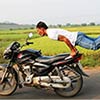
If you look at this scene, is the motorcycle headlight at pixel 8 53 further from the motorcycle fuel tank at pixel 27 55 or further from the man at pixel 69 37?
the man at pixel 69 37

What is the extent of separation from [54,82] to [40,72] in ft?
1.12

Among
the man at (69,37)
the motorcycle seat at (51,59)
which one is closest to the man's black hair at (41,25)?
the man at (69,37)

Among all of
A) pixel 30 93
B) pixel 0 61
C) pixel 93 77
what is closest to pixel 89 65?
pixel 93 77

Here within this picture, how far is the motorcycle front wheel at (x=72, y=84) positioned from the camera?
6.32 meters

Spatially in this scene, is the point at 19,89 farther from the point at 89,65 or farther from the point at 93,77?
the point at 89,65

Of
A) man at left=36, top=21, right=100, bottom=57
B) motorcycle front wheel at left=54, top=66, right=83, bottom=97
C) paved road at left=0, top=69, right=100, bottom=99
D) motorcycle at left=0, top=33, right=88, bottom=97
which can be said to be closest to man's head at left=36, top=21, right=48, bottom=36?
man at left=36, top=21, right=100, bottom=57

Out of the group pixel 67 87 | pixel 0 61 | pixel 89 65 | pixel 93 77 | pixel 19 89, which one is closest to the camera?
pixel 67 87

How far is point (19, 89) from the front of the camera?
701 cm

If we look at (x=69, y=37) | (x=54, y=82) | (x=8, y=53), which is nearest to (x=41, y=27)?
(x=69, y=37)

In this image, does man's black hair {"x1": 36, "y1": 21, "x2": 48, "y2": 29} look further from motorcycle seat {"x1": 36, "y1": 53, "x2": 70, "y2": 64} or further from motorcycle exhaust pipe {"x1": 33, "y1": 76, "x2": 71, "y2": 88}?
motorcycle exhaust pipe {"x1": 33, "y1": 76, "x2": 71, "y2": 88}

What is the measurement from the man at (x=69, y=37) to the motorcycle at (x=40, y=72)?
0.23 metres

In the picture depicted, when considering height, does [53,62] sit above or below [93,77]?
above

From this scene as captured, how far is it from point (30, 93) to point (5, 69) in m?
0.71

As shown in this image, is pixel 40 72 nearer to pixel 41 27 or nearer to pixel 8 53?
pixel 8 53
